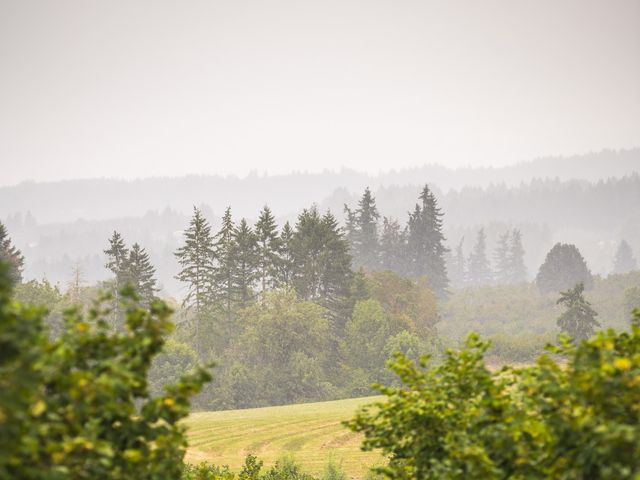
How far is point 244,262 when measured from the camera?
2539 inches

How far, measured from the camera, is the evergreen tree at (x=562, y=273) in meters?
106

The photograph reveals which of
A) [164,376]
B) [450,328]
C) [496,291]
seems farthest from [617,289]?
[164,376]

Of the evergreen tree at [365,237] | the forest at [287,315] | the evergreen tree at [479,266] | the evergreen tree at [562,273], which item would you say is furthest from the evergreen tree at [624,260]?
the evergreen tree at [365,237]

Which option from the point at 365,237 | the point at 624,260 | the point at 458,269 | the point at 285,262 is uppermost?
the point at 365,237

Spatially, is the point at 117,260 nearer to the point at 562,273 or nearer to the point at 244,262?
the point at 244,262

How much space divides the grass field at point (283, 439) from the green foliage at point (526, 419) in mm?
17637

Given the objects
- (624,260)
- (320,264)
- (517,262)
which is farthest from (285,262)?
(624,260)

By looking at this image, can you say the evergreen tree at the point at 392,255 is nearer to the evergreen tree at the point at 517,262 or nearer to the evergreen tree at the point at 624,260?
the evergreen tree at the point at 517,262

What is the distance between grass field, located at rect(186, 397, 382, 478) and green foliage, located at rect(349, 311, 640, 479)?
17.6m

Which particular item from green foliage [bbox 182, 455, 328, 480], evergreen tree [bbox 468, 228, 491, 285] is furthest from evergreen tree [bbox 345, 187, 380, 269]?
evergreen tree [bbox 468, 228, 491, 285]

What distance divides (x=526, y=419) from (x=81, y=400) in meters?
3.65

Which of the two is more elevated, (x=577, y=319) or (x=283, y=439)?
(x=577, y=319)

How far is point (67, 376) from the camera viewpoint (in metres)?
4.01

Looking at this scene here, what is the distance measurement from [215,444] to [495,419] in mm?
29004
